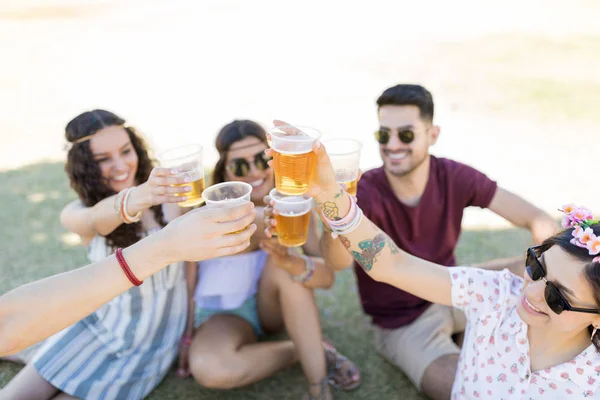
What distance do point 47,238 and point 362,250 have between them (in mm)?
4170

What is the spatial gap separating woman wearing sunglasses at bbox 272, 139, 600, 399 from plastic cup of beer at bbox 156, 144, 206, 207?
79 centimetres

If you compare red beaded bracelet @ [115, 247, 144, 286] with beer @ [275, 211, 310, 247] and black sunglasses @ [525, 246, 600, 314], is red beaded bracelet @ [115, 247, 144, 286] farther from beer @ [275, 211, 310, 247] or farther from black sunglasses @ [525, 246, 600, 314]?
black sunglasses @ [525, 246, 600, 314]

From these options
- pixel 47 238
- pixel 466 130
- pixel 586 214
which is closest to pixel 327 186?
pixel 586 214

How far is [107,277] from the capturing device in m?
2.01

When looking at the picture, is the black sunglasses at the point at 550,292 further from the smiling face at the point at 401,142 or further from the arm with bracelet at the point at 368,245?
the smiling face at the point at 401,142

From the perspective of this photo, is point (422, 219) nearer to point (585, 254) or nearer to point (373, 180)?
point (373, 180)

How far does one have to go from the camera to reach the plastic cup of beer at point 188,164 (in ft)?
8.77

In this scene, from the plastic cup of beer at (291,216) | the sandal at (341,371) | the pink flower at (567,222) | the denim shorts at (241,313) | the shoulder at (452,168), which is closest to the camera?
the pink flower at (567,222)

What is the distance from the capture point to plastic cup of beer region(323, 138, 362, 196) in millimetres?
2611

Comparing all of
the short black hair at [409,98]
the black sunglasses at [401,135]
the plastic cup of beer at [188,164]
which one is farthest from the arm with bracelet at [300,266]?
the short black hair at [409,98]

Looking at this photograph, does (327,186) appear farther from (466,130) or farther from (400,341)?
(466,130)

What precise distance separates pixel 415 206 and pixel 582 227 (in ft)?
5.00

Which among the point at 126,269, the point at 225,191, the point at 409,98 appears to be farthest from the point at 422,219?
the point at 126,269

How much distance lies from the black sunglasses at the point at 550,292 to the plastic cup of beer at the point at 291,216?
3.70ft
